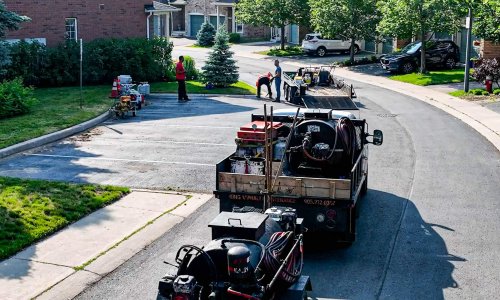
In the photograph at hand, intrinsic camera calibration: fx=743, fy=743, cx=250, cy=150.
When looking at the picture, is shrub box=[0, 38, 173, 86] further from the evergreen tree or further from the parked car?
the evergreen tree

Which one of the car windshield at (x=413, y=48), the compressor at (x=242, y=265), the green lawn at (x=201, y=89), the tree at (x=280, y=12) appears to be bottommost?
the compressor at (x=242, y=265)

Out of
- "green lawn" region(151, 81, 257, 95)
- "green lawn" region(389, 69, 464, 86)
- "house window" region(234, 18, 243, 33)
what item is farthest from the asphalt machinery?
"house window" region(234, 18, 243, 33)

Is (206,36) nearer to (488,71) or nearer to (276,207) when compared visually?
(488,71)

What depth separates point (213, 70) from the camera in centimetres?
3438

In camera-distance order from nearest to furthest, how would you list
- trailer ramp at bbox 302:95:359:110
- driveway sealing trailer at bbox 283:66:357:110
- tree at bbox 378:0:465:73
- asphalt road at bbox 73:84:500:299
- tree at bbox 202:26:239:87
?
asphalt road at bbox 73:84:500:299
trailer ramp at bbox 302:95:359:110
driveway sealing trailer at bbox 283:66:357:110
tree at bbox 202:26:239:87
tree at bbox 378:0:465:73

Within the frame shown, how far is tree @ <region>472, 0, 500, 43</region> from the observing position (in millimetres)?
30694

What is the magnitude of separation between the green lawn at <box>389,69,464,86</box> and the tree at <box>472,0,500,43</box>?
4312 millimetres

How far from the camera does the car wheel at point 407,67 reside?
41281 mm

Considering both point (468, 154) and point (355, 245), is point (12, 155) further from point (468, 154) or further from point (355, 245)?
point (468, 154)

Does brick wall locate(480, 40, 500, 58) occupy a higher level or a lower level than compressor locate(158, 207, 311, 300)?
higher

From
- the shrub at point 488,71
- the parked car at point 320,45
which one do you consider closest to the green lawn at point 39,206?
the shrub at point 488,71

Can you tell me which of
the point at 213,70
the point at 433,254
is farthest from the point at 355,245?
the point at 213,70

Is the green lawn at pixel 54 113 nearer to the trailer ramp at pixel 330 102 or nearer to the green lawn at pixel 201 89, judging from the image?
the green lawn at pixel 201 89

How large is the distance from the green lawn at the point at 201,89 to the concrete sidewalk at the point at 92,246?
57.0 ft
